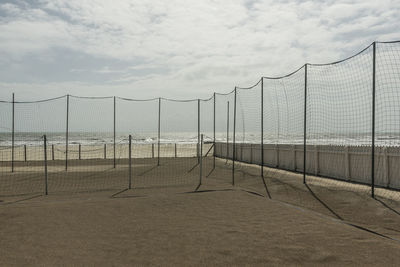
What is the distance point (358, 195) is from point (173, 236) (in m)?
5.44

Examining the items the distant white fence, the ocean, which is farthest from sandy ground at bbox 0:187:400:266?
the ocean

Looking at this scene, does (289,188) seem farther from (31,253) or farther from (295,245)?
(31,253)

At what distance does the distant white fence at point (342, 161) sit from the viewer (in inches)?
388

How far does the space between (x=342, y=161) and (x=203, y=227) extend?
7.30 m

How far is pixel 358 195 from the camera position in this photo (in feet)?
29.0

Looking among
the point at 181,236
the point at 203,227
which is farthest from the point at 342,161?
the point at 181,236

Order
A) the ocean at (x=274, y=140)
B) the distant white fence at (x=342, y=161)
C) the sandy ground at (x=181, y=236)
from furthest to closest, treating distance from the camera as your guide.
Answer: the ocean at (x=274, y=140), the distant white fence at (x=342, y=161), the sandy ground at (x=181, y=236)

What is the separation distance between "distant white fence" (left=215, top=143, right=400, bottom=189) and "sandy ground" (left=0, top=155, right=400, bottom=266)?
0.60 meters

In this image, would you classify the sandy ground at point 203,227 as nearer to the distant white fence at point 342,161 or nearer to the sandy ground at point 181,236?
the sandy ground at point 181,236

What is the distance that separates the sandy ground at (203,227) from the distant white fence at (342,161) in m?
0.60

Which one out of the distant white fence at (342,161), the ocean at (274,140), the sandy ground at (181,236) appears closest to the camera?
the sandy ground at (181,236)

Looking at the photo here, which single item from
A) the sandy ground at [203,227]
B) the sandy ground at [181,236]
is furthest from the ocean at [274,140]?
the sandy ground at [181,236]

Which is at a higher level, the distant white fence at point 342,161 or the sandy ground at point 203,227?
the distant white fence at point 342,161

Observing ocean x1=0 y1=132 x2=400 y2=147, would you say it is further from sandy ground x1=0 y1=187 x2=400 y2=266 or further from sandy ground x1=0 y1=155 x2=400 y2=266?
sandy ground x1=0 y1=187 x2=400 y2=266
